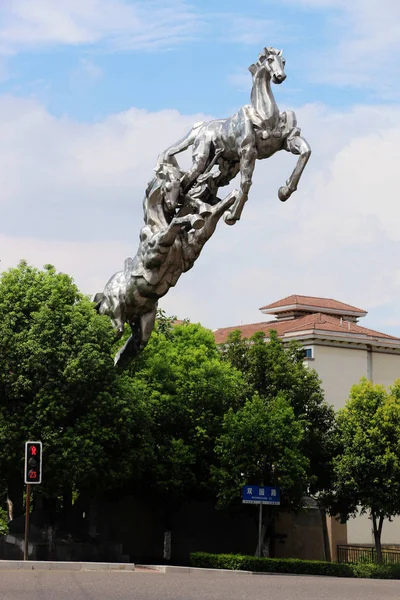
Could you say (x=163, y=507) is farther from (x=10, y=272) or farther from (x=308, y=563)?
(x=10, y=272)

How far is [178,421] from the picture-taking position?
112ft

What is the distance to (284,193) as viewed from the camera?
64.2 ft

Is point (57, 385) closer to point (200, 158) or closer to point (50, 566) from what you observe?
point (50, 566)

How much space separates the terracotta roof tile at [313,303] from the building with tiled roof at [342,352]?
0.10m

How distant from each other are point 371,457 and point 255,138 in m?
19.0

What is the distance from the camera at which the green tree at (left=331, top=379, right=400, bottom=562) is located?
35812mm

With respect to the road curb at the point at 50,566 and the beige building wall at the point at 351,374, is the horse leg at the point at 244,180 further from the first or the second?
the beige building wall at the point at 351,374

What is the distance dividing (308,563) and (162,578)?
12.8 metres

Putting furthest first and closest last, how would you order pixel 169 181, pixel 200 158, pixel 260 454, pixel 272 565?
pixel 260 454, pixel 272 565, pixel 169 181, pixel 200 158

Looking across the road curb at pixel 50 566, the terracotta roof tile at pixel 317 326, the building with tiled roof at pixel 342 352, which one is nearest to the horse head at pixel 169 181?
the road curb at pixel 50 566

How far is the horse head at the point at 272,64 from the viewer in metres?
19.6

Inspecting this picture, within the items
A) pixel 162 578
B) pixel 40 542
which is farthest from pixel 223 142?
pixel 40 542

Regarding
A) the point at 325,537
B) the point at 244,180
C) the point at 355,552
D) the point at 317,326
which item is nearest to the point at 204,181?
the point at 244,180

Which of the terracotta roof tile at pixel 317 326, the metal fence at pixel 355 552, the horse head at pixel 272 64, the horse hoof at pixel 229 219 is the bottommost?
the metal fence at pixel 355 552
